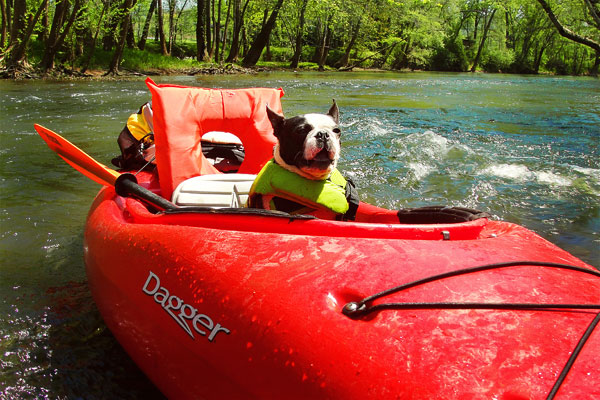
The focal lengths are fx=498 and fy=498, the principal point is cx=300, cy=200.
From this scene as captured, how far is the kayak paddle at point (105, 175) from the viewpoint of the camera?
109 inches

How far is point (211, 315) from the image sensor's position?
1782 millimetres

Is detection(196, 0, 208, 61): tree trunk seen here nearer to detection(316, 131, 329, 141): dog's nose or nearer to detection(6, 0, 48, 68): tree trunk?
detection(6, 0, 48, 68): tree trunk

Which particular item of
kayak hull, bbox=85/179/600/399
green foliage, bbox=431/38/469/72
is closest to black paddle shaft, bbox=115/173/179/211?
kayak hull, bbox=85/179/600/399

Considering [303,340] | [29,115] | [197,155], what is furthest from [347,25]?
[303,340]

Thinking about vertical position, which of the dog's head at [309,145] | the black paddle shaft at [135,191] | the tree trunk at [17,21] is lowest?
the black paddle shaft at [135,191]

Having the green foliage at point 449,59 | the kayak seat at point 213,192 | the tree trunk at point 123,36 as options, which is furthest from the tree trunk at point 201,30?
the kayak seat at point 213,192

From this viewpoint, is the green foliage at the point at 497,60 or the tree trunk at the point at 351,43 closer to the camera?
the tree trunk at the point at 351,43

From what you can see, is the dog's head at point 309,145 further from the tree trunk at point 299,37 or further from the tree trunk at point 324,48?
the tree trunk at point 324,48

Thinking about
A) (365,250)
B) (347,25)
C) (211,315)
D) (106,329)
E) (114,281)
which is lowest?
(106,329)

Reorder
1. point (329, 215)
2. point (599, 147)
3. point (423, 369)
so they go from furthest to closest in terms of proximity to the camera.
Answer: point (599, 147), point (329, 215), point (423, 369)

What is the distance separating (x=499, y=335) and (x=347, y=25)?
35448mm

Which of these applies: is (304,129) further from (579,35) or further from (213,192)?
(579,35)

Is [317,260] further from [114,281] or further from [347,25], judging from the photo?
[347,25]

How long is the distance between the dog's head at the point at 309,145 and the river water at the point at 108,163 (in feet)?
4.34
